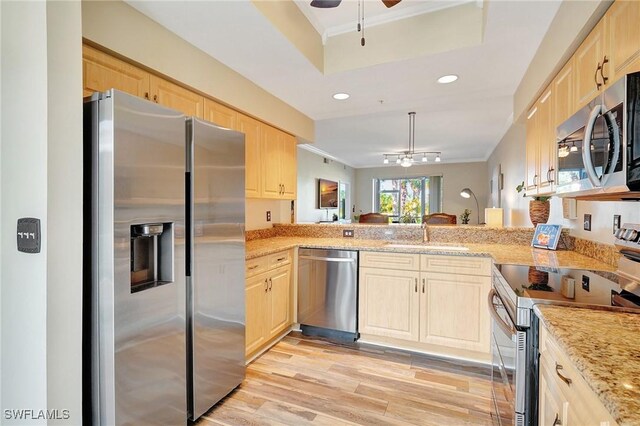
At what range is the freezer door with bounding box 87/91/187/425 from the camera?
1295mm

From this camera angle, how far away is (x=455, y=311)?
99.2 inches

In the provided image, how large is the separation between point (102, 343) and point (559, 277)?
216cm

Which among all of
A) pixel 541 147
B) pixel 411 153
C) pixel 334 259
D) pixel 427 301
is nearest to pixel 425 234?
pixel 427 301

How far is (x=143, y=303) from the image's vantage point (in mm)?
1423

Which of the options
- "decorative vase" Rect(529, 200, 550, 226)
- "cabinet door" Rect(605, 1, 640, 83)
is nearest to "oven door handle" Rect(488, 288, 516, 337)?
"cabinet door" Rect(605, 1, 640, 83)

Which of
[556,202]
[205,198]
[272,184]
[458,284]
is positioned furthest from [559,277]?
[272,184]

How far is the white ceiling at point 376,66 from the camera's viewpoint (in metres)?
1.79

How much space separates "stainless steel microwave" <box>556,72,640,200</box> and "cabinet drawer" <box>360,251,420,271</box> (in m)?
1.38

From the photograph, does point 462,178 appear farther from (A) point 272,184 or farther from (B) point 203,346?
(B) point 203,346

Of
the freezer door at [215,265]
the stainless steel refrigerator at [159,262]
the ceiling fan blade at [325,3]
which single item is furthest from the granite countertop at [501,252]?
the ceiling fan blade at [325,3]

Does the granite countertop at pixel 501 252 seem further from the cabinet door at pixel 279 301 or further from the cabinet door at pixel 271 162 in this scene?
the cabinet door at pixel 271 162

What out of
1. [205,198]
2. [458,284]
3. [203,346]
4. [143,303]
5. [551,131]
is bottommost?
[203,346]

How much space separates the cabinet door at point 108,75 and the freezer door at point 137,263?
0.44m

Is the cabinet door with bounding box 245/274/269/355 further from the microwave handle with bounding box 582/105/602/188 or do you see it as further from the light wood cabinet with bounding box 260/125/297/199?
the microwave handle with bounding box 582/105/602/188
